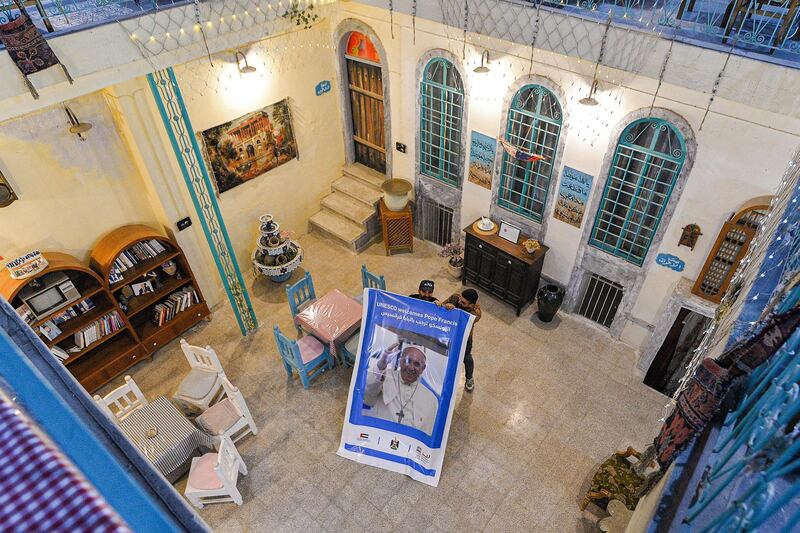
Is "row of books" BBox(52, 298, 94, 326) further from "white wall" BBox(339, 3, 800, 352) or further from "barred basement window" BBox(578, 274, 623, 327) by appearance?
"barred basement window" BBox(578, 274, 623, 327)

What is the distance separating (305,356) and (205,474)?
1.86m

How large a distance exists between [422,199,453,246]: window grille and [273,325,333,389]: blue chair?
3.41m

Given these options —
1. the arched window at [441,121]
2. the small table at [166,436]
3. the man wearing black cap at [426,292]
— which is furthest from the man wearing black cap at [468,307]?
the small table at [166,436]

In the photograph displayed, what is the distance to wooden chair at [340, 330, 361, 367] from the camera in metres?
6.81

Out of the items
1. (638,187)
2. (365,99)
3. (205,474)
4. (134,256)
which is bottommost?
(205,474)


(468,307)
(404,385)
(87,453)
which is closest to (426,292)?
(468,307)

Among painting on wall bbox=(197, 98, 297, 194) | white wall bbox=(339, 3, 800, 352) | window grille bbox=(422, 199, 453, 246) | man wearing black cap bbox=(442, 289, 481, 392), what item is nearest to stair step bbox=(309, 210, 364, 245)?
window grille bbox=(422, 199, 453, 246)

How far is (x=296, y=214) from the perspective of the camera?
9.41 m

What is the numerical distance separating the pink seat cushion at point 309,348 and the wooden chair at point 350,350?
31cm

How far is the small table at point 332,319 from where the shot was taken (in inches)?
268

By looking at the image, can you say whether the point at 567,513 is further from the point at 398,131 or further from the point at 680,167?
the point at 398,131

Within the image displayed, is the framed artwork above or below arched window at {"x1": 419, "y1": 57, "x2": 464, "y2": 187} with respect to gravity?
below

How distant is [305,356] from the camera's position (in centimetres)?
680

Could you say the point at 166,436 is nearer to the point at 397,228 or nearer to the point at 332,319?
the point at 332,319
